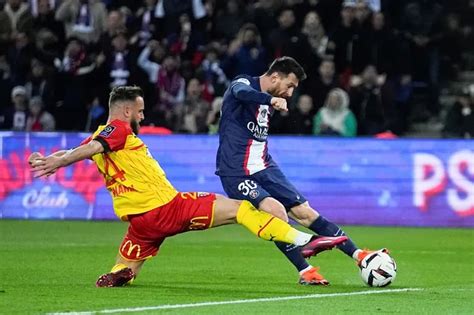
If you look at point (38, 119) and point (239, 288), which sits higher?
point (239, 288)

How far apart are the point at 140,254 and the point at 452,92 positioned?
14.0 m

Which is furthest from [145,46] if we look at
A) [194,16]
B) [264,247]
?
[264,247]

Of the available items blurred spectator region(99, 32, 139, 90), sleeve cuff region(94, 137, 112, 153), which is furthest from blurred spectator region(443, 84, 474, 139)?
sleeve cuff region(94, 137, 112, 153)

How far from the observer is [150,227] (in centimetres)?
1077

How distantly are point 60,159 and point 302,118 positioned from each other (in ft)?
38.7

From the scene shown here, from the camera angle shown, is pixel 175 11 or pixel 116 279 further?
pixel 175 11

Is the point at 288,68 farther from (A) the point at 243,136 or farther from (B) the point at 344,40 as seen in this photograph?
(B) the point at 344,40

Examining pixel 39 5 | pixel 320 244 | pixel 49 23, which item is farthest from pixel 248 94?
pixel 39 5

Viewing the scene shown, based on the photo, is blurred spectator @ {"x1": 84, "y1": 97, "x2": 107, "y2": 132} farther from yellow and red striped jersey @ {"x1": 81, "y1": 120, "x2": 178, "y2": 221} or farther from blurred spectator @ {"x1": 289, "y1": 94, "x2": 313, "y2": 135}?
yellow and red striped jersey @ {"x1": 81, "y1": 120, "x2": 178, "y2": 221}

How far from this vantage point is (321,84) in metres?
22.1

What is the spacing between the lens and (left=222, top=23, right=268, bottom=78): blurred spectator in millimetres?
22281

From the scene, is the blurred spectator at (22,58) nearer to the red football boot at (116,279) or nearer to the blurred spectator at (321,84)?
the blurred spectator at (321,84)

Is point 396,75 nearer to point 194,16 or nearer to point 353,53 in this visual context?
point 353,53

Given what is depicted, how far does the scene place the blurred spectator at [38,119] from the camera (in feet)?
74.1
